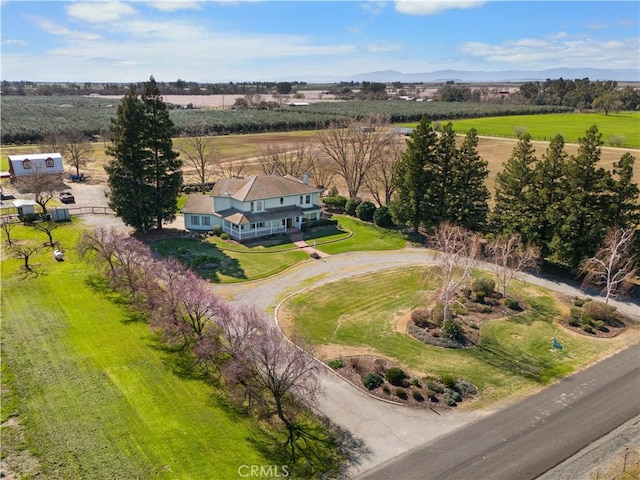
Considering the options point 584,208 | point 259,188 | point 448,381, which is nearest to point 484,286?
point 584,208

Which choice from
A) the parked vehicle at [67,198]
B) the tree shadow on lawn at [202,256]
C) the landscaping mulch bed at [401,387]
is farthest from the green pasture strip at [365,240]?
the parked vehicle at [67,198]

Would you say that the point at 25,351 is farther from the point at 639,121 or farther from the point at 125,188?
the point at 639,121

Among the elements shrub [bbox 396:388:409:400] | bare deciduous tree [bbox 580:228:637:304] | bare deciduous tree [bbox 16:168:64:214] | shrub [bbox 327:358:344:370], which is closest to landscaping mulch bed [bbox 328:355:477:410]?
shrub [bbox 396:388:409:400]

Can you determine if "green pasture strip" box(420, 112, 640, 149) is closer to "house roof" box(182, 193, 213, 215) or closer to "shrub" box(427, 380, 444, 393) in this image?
"house roof" box(182, 193, 213, 215)

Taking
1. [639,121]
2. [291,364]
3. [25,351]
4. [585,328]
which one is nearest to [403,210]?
[585,328]

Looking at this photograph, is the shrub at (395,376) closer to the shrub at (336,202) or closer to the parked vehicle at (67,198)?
the shrub at (336,202)

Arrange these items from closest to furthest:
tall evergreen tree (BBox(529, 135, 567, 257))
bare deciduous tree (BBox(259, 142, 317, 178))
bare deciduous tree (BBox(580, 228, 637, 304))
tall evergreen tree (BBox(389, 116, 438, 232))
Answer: bare deciduous tree (BBox(580, 228, 637, 304)), tall evergreen tree (BBox(529, 135, 567, 257)), tall evergreen tree (BBox(389, 116, 438, 232)), bare deciduous tree (BBox(259, 142, 317, 178))
